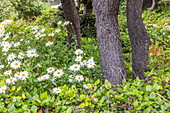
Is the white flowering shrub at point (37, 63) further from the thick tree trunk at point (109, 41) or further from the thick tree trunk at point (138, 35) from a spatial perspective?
the thick tree trunk at point (138, 35)

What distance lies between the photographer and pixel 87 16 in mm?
5688

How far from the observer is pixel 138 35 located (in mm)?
2684

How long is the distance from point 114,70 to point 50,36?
147cm

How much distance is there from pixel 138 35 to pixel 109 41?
0.58 m

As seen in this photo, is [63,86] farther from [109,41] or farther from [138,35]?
[138,35]

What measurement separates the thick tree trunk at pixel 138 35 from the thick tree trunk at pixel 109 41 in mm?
308

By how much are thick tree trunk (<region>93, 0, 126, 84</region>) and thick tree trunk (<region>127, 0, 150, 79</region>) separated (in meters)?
0.31

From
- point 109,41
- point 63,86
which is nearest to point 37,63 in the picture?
point 63,86

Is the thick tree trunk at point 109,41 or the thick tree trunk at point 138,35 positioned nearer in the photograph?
the thick tree trunk at point 109,41

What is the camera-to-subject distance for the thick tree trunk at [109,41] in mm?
2380

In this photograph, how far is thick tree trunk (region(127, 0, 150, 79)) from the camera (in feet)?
8.40

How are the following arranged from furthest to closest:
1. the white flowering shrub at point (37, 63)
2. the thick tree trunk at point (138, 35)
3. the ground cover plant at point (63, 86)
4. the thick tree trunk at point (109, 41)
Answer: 1. the thick tree trunk at point (138, 35)
2. the thick tree trunk at point (109, 41)
3. the white flowering shrub at point (37, 63)
4. the ground cover plant at point (63, 86)

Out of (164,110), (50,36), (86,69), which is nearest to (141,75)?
(86,69)

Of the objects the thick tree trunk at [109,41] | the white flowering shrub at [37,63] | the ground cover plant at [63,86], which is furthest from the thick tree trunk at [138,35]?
the white flowering shrub at [37,63]
